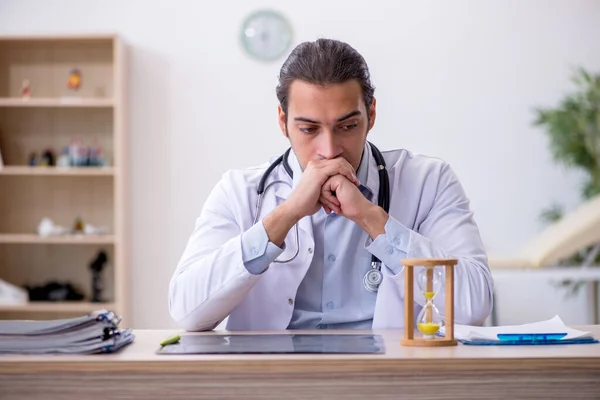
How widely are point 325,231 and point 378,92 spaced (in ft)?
11.4

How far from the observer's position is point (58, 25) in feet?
18.4

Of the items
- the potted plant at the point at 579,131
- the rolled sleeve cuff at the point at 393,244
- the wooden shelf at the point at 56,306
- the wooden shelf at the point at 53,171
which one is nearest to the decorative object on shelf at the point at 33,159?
the wooden shelf at the point at 53,171

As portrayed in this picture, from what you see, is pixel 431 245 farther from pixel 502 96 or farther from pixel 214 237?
pixel 502 96

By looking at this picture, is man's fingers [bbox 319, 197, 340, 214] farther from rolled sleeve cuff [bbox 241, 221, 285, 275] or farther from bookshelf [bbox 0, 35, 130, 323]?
bookshelf [bbox 0, 35, 130, 323]

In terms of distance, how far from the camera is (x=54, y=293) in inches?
212

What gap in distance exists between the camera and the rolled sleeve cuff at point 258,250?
A: 6.28 feet

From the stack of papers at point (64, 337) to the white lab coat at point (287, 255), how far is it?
409 millimetres

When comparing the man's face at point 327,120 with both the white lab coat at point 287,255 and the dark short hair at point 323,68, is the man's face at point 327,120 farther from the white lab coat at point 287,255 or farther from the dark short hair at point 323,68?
the white lab coat at point 287,255

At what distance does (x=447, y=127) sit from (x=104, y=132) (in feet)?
7.29

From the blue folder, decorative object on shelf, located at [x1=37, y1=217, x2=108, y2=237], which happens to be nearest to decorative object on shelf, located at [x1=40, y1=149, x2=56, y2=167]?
decorative object on shelf, located at [x1=37, y1=217, x2=108, y2=237]

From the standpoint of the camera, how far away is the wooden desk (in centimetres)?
140

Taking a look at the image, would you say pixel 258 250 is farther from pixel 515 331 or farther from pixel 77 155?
pixel 77 155

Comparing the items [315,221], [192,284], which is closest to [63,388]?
[192,284]

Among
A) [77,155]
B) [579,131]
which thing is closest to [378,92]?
[579,131]
